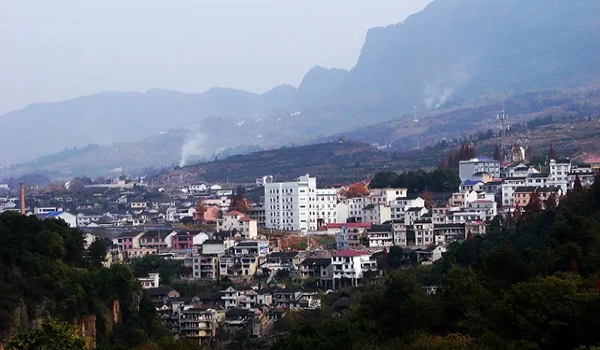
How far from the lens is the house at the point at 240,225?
43.8 meters

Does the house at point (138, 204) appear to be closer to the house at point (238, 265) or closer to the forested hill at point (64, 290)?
the house at point (238, 265)

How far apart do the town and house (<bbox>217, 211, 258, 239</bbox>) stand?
0.05 metres

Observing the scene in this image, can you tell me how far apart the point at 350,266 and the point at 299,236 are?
7607mm

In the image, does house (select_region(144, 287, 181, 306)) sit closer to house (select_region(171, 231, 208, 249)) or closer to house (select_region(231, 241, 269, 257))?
house (select_region(231, 241, 269, 257))

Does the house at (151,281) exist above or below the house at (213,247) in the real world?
below

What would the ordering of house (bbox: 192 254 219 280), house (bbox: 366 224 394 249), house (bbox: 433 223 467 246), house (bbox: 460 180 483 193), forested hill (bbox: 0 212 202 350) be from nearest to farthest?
forested hill (bbox: 0 212 202 350) → house (bbox: 192 254 219 280) → house (bbox: 433 223 467 246) → house (bbox: 366 224 394 249) → house (bbox: 460 180 483 193)

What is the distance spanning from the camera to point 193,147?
162875mm

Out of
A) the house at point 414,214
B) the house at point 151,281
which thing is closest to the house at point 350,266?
the house at point 414,214

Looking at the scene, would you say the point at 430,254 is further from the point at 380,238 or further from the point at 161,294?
the point at 161,294

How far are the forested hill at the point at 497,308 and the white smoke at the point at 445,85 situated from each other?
137 m

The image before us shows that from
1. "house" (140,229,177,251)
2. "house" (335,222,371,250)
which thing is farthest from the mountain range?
"house" (335,222,371,250)

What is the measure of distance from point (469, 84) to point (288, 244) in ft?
398

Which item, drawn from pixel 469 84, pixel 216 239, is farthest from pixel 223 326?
pixel 469 84

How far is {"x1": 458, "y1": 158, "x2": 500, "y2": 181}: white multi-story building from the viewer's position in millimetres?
50156
